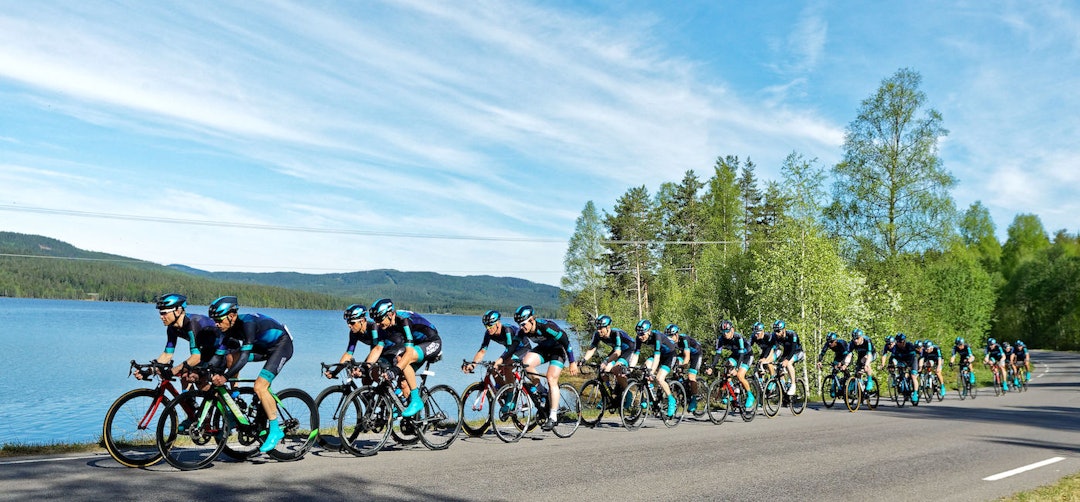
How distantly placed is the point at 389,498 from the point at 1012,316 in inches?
4198

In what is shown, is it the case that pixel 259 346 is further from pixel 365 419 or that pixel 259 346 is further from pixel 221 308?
pixel 365 419

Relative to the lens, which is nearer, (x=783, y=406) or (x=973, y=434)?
(x=973, y=434)

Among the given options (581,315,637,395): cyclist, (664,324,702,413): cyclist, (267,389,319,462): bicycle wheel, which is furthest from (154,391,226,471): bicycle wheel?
(664,324,702,413): cyclist

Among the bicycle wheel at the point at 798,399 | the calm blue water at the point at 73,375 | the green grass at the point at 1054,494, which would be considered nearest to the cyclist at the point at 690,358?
the bicycle wheel at the point at 798,399

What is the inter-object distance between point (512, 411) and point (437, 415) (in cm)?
138

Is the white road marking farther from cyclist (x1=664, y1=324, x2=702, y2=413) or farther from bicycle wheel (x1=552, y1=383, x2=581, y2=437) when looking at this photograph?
cyclist (x1=664, y1=324, x2=702, y2=413)

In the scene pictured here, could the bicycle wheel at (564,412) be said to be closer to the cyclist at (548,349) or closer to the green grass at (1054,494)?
the cyclist at (548,349)

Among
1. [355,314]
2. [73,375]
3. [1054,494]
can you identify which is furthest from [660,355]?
[73,375]

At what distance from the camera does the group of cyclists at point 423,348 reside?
852 centimetres

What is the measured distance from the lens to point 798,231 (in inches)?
1225

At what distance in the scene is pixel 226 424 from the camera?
8.37 metres

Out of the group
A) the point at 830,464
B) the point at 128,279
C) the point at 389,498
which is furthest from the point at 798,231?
the point at 128,279

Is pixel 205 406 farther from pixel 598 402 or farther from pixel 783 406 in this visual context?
pixel 783 406

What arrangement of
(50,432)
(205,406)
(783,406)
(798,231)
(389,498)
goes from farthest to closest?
(798,231)
(50,432)
(783,406)
(205,406)
(389,498)
